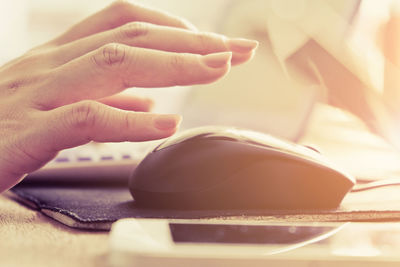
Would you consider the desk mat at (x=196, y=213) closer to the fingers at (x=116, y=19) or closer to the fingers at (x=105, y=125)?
the fingers at (x=105, y=125)

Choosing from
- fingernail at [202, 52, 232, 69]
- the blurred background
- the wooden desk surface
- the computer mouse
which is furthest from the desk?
the blurred background

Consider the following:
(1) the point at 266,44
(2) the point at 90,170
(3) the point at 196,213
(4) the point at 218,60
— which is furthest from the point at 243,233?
(1) the point at 266,44

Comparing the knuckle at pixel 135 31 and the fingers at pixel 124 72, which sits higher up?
the knuckle at pixel 135 31

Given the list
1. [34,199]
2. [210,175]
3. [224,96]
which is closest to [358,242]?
[210,175]

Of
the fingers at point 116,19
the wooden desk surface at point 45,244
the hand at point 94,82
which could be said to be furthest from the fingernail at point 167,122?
the fingers at point 116,19

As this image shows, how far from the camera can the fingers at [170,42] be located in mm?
510

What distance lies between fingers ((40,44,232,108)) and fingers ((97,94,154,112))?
0.13 m

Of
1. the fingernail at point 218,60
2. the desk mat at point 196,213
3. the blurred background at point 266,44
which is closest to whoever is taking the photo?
the desk mat at point 196,213

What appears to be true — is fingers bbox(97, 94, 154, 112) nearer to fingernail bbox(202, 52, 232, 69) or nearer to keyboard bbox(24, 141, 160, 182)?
keyboard bbox(24, 141, 160, 182)

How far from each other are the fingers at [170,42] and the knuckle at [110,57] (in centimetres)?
5

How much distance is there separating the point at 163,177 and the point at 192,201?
0.03 metres

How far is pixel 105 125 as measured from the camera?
0.41 meters

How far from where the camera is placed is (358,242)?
0.77ft

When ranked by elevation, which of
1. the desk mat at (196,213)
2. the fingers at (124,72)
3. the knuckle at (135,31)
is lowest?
the desk mat at (196,213)
